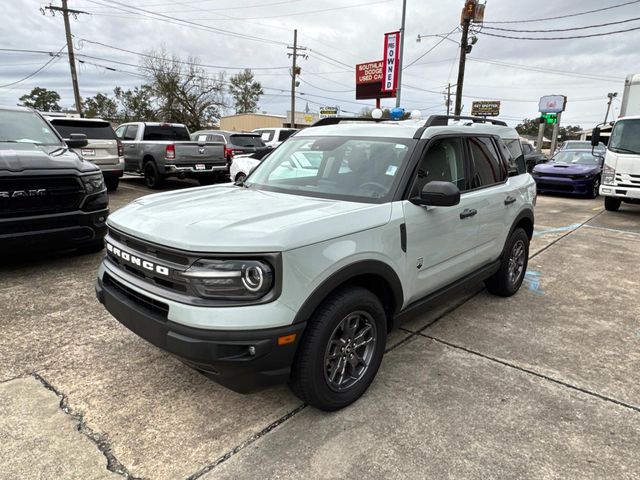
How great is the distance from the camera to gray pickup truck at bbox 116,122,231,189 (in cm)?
1127

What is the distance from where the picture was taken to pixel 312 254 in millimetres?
2273

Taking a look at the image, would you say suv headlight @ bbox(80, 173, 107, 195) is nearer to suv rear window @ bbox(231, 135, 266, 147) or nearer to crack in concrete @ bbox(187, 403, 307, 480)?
crack in concrete @ bbox(187, 403, 307, 480)

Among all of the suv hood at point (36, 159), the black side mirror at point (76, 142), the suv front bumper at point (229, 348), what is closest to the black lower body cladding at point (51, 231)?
the suv hood at point (36, 159)

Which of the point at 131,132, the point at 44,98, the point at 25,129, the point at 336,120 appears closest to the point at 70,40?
the point at 131,132

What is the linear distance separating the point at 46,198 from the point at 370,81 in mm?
18497

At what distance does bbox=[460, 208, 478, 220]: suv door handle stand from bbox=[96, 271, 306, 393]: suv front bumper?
72.2 inches

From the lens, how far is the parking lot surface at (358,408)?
2.22 metres

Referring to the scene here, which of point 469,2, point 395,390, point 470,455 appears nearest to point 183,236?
point 395,390

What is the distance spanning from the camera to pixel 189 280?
2203 millimetres

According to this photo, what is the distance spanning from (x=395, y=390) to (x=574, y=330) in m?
2.10

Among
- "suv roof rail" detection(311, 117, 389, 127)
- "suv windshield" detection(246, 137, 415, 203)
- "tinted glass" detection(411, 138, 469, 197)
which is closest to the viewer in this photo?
"suv windshield" detection(246, 137, 415, 203)

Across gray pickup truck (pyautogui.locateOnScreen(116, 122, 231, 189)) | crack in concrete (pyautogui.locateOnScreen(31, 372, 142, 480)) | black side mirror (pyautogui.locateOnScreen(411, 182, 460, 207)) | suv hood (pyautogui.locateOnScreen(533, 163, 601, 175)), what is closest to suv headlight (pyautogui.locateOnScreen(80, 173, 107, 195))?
Result: crack in concrete (pyautogui.locateOnScreen(31, 372, 142, 480))

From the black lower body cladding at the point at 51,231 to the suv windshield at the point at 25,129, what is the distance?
5.13ft

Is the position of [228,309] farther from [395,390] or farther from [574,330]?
[574,330]
